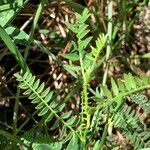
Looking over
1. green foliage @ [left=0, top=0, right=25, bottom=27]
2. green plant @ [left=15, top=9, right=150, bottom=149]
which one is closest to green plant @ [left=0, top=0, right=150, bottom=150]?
green plant @ [left=15, top=9, right=150, bottom=149]

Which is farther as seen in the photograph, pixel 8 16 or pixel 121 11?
pixel 121 11

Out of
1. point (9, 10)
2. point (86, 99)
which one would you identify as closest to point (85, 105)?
point (86, 99)

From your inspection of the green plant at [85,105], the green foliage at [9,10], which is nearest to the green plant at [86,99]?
the green plant at [85,105]

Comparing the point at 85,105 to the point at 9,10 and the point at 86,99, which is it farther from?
the point at 9,10

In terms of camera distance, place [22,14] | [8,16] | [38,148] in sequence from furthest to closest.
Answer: [22,14] < [8,16] < [38,148]

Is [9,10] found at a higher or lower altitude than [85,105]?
higher

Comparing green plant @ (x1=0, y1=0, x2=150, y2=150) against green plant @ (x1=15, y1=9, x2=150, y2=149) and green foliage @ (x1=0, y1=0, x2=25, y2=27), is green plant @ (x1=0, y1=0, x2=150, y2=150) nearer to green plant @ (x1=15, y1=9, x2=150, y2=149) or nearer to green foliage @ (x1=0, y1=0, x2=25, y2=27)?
green plant @ (x1=15, y1=9, x2=150, y2=149)

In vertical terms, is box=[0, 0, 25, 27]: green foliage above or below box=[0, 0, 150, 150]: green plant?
above

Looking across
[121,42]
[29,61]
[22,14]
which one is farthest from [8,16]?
[121,42]

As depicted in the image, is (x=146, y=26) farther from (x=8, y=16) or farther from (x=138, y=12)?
(x=8, y=16)

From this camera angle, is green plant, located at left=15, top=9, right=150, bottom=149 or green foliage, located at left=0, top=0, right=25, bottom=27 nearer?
green plant, located at left=15, top=9, right=150, bottom=149

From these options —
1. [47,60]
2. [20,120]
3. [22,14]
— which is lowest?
[20,120]
